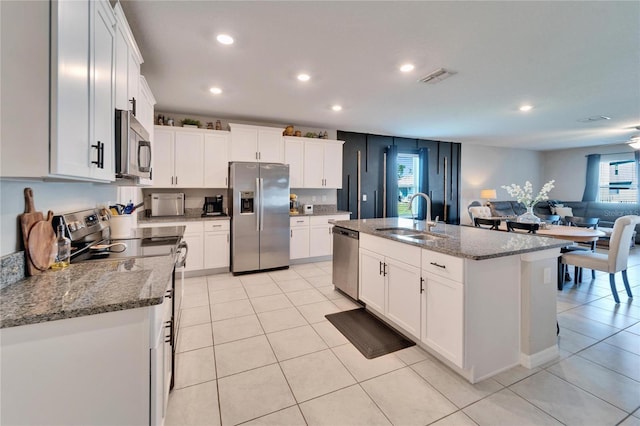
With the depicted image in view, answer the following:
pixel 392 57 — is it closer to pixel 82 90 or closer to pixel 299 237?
pixel 82 90

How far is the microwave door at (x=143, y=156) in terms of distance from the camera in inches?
80.5

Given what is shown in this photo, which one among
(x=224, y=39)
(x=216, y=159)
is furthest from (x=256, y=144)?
(x=224, y=39)

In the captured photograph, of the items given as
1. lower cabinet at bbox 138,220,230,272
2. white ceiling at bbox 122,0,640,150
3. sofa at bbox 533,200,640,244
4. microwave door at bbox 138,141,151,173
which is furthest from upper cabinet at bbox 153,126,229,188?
sofa at bbox 533,200,640,244

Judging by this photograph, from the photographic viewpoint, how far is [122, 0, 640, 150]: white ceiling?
1973 mm

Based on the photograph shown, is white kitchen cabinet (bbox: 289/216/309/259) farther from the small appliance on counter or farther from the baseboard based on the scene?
the baseboard

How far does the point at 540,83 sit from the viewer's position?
10.5 feet

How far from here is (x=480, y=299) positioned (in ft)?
6.28

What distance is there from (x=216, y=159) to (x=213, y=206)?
773mm

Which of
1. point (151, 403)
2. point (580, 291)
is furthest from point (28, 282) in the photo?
point (580, 291)

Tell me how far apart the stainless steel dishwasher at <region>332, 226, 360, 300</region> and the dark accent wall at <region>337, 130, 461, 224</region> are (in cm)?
243

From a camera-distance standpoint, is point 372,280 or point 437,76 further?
point 437,76

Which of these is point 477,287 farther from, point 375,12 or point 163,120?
point 163,120

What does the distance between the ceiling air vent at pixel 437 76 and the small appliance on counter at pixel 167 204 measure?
148 inches

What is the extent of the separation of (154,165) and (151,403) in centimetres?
365
